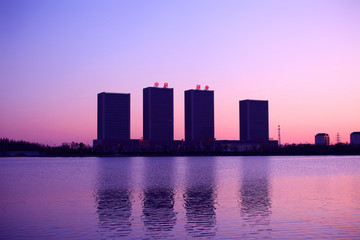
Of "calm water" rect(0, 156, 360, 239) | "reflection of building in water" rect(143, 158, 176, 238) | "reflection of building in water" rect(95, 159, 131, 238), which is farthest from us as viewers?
"reflection of building in water" rect(95, 159, 131, 238)

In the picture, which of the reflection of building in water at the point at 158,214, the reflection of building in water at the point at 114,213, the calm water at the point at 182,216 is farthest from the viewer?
the reflection of building in water at the point at 114,213

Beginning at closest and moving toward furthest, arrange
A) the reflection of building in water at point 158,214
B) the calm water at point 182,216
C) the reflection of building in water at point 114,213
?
the calm water at point 182,216, the reflection of building in water at point 158,214, the reflection of building in water at point 114,213

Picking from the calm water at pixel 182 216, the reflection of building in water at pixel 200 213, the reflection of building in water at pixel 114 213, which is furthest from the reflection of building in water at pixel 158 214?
the reflection of building in water at pixel 114 213

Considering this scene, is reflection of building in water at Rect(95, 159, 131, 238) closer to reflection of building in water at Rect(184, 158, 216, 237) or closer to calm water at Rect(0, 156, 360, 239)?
calm water at Rect(0, 156, 360, 239)

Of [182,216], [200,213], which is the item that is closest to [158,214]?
[182,216]

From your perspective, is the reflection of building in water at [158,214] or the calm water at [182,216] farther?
the reflection of building in water at [158,214]

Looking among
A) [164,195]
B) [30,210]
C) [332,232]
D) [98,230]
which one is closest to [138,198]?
[164,195]

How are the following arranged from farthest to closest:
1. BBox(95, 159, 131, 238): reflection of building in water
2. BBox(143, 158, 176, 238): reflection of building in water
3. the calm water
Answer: BBox(95, 159, 131, 238): reflection of building in water < BBox(143, 158, 176, 238): reflection of building in water < the calm water

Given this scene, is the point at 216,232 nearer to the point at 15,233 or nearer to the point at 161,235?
the point at 161,235

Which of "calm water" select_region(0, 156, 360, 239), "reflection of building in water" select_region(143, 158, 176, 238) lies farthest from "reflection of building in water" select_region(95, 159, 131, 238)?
"reflection of building in water" select_region(143, 158, 176, 238)

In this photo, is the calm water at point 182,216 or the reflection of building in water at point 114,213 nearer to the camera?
the calm water at point 182,216

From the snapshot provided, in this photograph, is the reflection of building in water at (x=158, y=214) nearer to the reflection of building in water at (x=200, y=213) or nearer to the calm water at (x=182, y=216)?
the calm water at (x=182, y=216)

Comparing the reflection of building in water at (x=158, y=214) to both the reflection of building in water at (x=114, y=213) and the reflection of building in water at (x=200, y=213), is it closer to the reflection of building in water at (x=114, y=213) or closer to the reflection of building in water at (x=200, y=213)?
the reflection of building in water at (x=200, y=213)

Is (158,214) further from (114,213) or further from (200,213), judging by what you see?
(114,213)
